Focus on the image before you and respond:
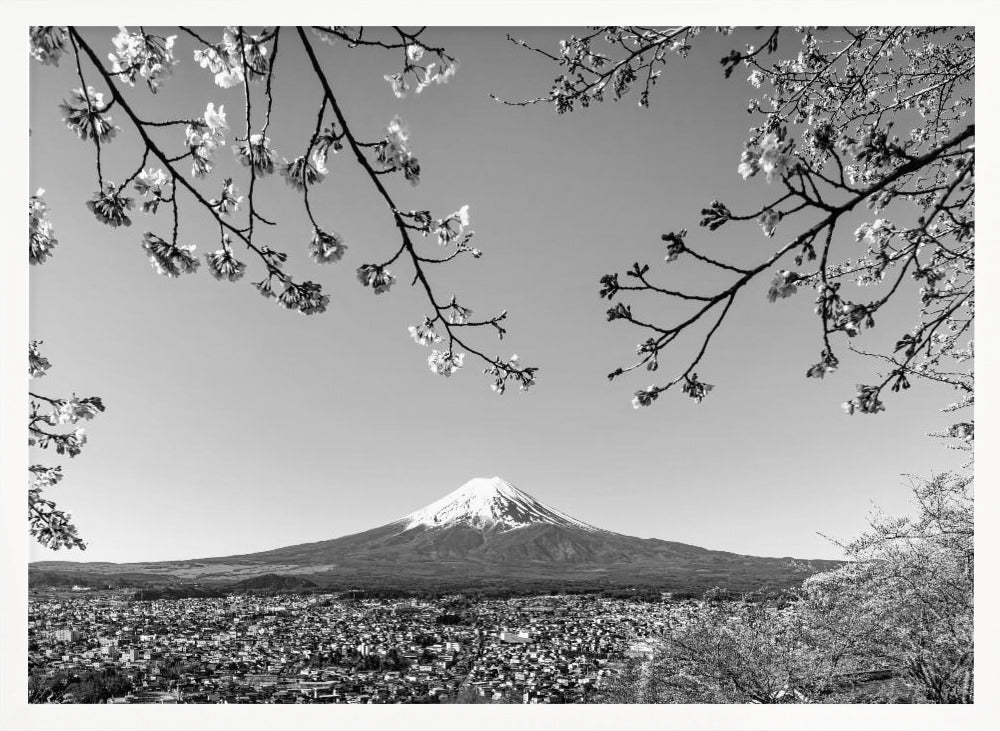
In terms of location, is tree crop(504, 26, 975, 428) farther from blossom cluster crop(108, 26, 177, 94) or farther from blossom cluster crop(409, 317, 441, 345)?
blossom cluster crop(108, 26, 177, 94)

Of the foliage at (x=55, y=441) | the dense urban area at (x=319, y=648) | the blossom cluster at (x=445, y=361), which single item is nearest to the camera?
the blossom cluster at (x=445, y=361)

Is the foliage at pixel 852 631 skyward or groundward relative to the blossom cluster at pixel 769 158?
groundward

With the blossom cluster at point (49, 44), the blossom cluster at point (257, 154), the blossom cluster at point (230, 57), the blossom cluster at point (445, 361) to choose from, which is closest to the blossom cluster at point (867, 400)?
the blossom cluster at point (445, 361)

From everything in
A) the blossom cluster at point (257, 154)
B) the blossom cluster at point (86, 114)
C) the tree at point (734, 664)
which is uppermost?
the blossom cluster at point (86, 114)
